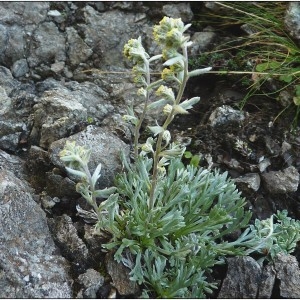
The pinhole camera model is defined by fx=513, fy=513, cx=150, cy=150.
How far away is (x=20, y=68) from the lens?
4223mm

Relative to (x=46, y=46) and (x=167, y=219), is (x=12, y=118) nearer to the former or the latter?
(x=46, y=46)

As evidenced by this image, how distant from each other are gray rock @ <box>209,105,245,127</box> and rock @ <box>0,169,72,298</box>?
4.90ft

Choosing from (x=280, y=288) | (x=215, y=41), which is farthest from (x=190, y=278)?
(x=215, y=41)

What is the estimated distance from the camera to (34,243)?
124 inches

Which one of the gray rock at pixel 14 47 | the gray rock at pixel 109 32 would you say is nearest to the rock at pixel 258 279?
the gray rock at pixel 109 32

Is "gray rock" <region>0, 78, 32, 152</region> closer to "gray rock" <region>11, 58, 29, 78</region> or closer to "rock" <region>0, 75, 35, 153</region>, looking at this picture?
"rock" <region>0, 75, 35, 153</region>

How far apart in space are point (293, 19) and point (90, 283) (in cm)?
260

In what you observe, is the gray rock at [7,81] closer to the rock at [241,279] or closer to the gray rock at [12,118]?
the gray rock at [12,118]

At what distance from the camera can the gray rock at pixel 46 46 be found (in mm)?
4297

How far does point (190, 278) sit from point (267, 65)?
1.91m

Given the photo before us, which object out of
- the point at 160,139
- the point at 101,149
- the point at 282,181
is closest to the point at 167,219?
the point at 160,139

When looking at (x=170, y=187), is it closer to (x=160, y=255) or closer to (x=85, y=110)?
(x=160, y=255)

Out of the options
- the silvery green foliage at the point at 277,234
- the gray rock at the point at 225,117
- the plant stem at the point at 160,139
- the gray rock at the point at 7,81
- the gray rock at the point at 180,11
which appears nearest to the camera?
the plant stem at the point at 160,139

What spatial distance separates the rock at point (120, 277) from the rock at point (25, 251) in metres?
0.26
